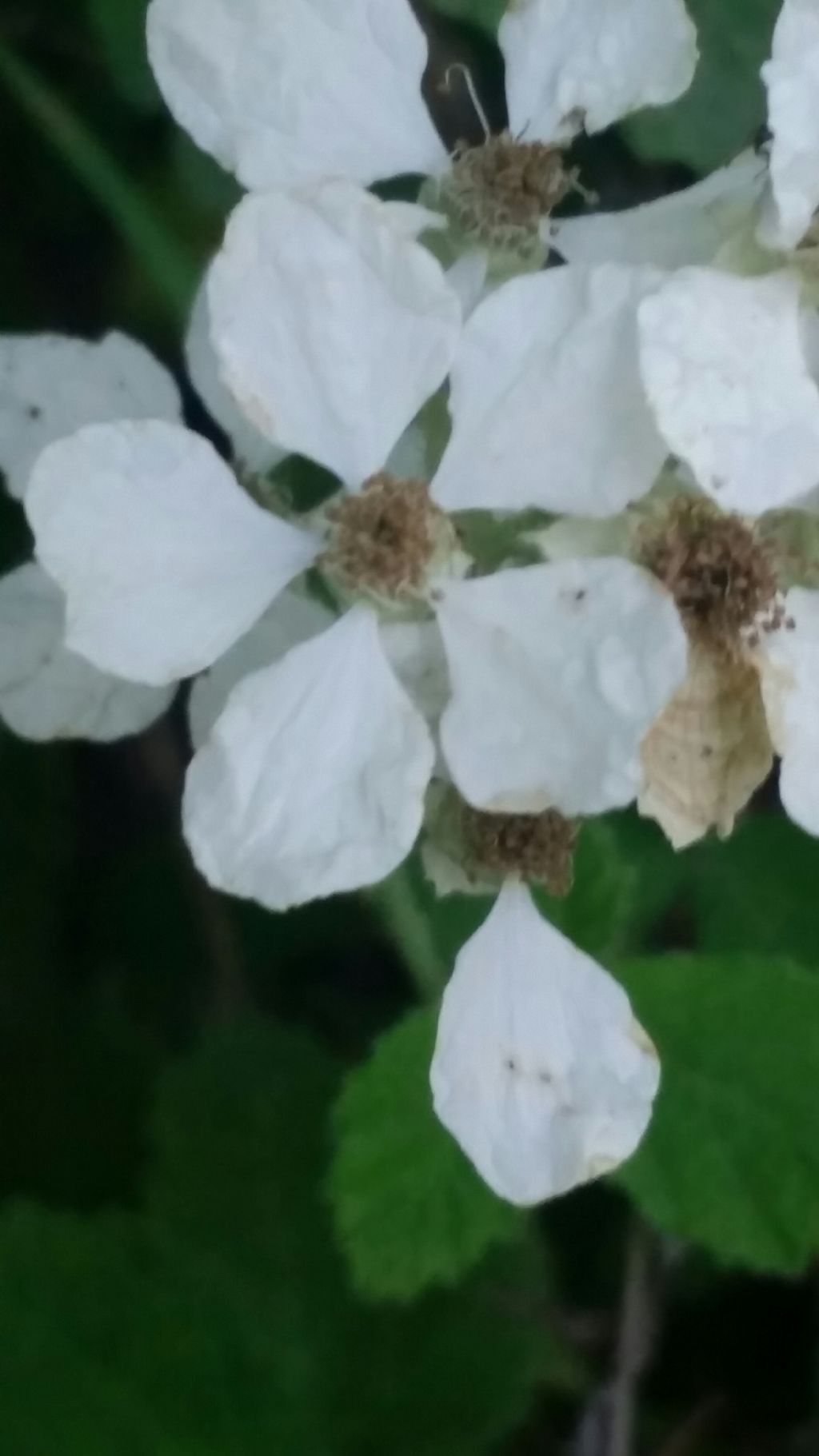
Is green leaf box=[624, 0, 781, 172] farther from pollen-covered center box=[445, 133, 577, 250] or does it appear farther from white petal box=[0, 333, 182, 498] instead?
white petal box=[0, 333, 182, 498]

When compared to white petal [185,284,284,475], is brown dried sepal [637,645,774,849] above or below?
below

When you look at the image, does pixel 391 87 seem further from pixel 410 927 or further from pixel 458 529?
pixel 410 927

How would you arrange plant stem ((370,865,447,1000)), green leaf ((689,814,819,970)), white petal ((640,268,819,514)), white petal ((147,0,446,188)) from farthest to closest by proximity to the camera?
green leaf ((689,814,819,970)) → plant stem ((370,865,447,1000)) → white petal ((147,0,446,188)) → white petal ((640,268,819,514))

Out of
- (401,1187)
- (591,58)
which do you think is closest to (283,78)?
(591,58)

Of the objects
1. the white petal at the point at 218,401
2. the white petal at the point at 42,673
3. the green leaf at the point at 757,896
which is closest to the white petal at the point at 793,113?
the white petal at the point at 218,401

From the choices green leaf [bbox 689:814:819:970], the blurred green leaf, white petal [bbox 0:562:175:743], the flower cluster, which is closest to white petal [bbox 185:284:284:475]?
the flower cluster

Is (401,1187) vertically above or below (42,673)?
below
